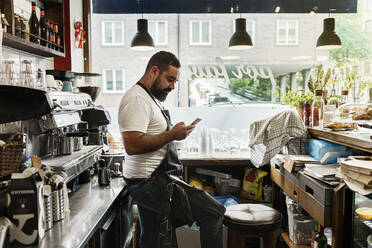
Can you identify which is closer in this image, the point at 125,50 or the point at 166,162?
the point at 166,162

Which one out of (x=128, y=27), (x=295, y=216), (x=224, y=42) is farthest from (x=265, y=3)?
(x=295, y=216)

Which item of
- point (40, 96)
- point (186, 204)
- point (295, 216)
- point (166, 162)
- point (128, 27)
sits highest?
point (128, 27)

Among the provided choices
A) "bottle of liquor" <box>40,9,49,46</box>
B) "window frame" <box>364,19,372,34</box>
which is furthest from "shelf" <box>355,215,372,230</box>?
"window frame" <box>364,19,372,34</box>

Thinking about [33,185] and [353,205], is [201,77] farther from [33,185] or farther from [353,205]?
[33,185]

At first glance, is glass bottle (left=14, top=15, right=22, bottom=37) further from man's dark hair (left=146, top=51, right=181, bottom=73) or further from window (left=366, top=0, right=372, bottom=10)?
window (left=366, top=0, right=372, bottom=10)

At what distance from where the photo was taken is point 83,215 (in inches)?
75.9

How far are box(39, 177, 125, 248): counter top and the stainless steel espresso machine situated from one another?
0.60ft

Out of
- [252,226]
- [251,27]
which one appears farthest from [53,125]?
[251,27]

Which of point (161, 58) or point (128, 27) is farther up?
point (128, 27)

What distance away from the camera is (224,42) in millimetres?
4230

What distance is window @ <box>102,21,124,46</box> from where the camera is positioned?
14.0ft

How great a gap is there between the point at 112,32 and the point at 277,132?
8.05 feet

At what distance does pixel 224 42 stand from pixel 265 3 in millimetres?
647

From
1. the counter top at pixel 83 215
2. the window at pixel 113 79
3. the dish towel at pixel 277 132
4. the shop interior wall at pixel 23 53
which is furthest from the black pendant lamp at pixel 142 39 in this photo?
the counter top at pixel 83 215
